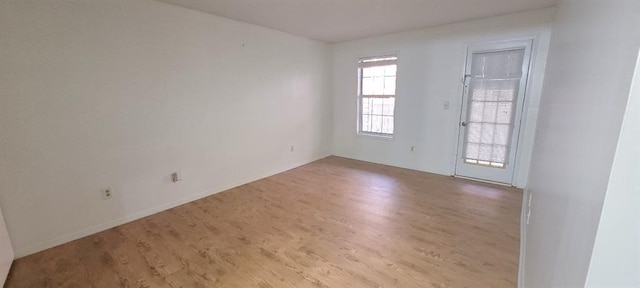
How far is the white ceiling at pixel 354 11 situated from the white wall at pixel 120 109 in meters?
0.33

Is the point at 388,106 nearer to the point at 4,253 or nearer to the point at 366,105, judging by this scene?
the point at 366,105

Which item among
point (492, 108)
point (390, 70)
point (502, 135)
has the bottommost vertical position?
point (502, 135)

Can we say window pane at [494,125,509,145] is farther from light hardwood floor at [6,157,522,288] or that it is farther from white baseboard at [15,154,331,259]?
white baseboard at [15,154,331,259]

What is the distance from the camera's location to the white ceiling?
291cm

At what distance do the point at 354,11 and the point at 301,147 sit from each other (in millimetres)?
2589

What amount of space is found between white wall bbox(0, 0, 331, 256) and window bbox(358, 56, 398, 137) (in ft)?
5.79

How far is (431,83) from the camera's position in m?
4.18

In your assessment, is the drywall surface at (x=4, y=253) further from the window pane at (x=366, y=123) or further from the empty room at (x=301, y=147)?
the window pane at (x=366, y=123)

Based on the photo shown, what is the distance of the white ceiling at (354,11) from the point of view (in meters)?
2.91

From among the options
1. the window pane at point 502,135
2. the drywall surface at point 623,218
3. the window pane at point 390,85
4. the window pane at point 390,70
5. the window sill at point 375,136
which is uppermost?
the window pane at point 390,70

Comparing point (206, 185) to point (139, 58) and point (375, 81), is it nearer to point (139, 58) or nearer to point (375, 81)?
point (139, 58)

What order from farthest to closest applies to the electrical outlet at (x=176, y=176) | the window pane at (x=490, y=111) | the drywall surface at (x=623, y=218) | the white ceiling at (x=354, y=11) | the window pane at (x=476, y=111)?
the window pane at (x=476, y=111) < the window pane at (x=490, y=111) < the electrical outlet at (x=176, y=176) < the white ceiling at (x=354, y=11) < the drywall surface at (x=623, y=218)

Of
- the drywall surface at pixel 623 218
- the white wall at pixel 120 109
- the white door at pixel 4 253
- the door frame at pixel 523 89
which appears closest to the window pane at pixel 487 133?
the door frame at pixel 523 89

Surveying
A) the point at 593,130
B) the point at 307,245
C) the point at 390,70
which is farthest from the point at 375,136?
the point at 593,130
